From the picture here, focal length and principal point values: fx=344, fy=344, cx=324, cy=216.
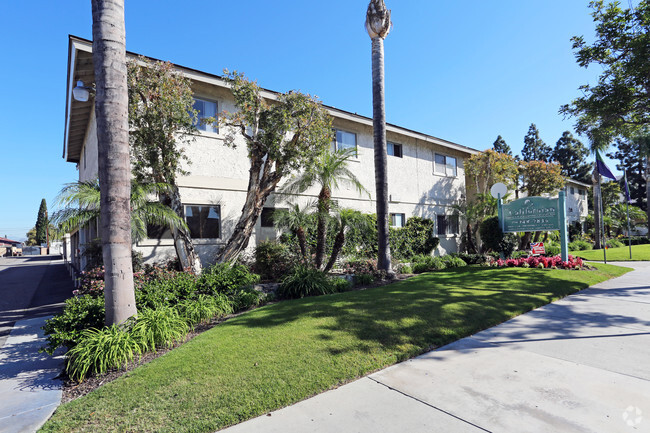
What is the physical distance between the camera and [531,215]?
43.0 feet

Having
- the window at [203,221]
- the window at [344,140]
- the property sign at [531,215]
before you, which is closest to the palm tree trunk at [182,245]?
the window at [203,221]

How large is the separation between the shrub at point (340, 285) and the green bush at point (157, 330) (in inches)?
177

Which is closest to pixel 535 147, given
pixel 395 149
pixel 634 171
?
pixel 634 171

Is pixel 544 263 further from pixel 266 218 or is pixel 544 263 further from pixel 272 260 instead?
pixel 266 218

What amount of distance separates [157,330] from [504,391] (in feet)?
15.2

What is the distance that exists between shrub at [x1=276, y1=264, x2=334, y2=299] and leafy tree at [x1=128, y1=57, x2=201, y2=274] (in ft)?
7.68

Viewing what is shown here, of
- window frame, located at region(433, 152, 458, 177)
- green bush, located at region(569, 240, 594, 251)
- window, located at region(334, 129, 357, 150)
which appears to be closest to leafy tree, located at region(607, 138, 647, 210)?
green bush, located at region(569, 240, 594, 251)

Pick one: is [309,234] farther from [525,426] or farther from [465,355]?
[525,426]

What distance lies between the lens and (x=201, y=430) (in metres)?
3.06

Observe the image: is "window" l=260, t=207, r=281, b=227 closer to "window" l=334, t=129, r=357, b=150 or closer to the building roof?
the building roof

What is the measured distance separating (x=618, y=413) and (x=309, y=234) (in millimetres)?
10115

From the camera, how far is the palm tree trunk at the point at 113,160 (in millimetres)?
4879

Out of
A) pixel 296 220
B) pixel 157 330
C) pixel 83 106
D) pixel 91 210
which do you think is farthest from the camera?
pixel 83 106

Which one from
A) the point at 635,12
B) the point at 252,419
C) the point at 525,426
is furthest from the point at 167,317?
the point at 635,12
